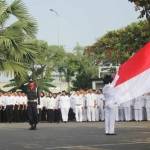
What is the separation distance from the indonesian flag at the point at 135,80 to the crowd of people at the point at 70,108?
2016cm

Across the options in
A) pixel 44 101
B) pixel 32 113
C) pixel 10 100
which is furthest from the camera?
pixel 10 100

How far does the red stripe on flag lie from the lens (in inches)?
389

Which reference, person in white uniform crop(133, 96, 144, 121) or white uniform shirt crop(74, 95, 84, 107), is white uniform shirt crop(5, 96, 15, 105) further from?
person in white uniform crop(133, 96, 144, 121)

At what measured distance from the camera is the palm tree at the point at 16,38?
824 inches

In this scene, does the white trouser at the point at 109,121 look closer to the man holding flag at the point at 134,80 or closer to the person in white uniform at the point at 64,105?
the man holding flag at the point at 134,80

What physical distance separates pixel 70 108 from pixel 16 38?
11.6 metres

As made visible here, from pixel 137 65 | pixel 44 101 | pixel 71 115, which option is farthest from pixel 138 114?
pixel 137 65

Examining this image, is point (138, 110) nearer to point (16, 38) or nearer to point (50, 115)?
point (50, 115)

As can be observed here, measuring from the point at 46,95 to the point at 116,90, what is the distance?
76.5 ft

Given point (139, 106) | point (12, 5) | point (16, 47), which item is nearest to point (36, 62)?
point (16, 47)

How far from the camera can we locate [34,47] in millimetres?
22109

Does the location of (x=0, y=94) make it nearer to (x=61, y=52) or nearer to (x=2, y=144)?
(x=2, y=144)

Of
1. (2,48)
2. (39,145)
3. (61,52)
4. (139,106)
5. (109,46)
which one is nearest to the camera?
(39,145)

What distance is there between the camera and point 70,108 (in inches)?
1283
